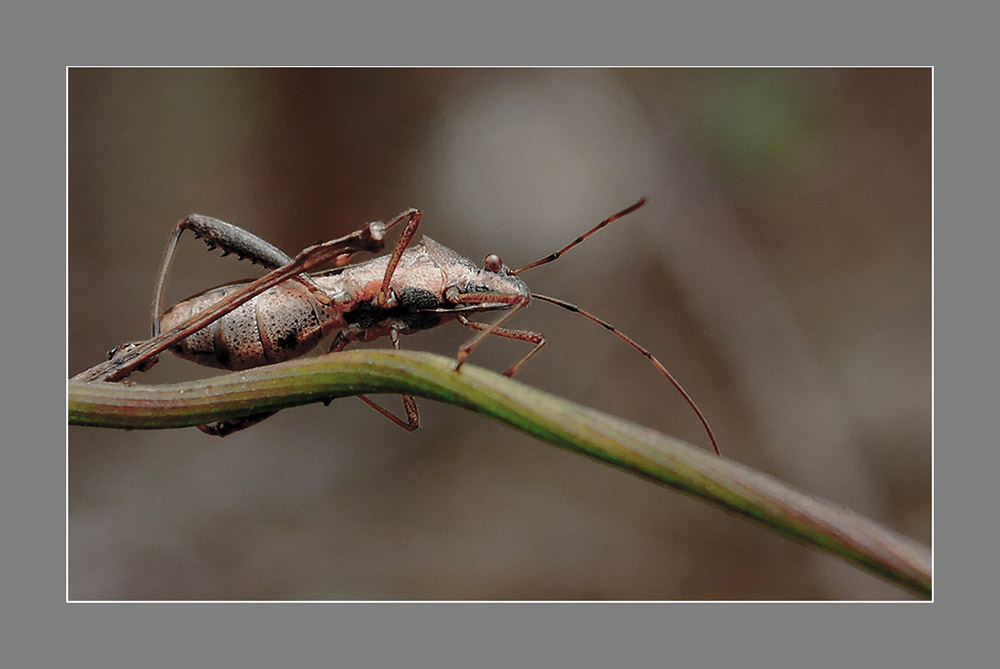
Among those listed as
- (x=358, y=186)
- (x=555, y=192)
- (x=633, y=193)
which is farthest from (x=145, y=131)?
(x=633, y=193)

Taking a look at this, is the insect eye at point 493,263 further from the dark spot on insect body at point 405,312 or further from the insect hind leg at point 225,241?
the insect hind leg at point 225,241

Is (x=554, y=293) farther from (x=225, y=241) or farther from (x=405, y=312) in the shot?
(x=225, y=241)

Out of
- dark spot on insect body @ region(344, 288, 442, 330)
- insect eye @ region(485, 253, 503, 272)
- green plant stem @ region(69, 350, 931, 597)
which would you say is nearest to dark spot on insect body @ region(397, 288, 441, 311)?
dark spot on insect body @ region(344, 288, 442, 330)

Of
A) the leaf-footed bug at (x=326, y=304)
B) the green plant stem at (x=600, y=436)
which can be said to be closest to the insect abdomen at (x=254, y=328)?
the leaf-footed bug at (x=326, y=304)

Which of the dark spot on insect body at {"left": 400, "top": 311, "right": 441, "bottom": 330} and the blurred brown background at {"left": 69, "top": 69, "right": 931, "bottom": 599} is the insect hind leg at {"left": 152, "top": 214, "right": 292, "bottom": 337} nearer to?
the dark spot on insect body at {"left": 400, "top": 311, "right": 441, "bottom": 330}

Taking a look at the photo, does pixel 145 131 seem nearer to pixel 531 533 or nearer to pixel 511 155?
pixel 511 155

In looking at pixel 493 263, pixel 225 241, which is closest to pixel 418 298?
pixel 493 263
